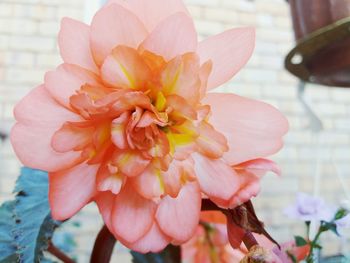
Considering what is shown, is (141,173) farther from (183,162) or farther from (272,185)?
(272,185)

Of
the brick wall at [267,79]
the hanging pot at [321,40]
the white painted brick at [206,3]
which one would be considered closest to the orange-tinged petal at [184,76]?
the hanging pot at [321,40]

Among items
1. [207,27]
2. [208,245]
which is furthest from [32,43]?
[208,245]

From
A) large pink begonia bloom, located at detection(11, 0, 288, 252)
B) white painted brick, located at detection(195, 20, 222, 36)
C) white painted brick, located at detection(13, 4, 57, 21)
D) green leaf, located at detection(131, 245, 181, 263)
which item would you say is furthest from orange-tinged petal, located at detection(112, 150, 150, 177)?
white painted brick, located at detection(195, 20, 222, 36)

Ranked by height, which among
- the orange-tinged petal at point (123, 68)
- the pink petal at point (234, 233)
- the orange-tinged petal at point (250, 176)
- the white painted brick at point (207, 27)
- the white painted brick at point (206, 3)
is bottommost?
the white painted brick at point (207, 27)

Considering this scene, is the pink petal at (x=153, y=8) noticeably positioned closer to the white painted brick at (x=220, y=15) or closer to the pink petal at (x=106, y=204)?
the pink petal at (x=106, y=204)

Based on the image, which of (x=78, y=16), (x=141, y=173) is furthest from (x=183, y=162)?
(x=78, y=16)

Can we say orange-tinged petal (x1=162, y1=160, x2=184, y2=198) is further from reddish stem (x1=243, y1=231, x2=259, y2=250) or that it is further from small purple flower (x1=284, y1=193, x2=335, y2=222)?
small purple flower (x1=284, y1=193, x2=335, y2=222)
